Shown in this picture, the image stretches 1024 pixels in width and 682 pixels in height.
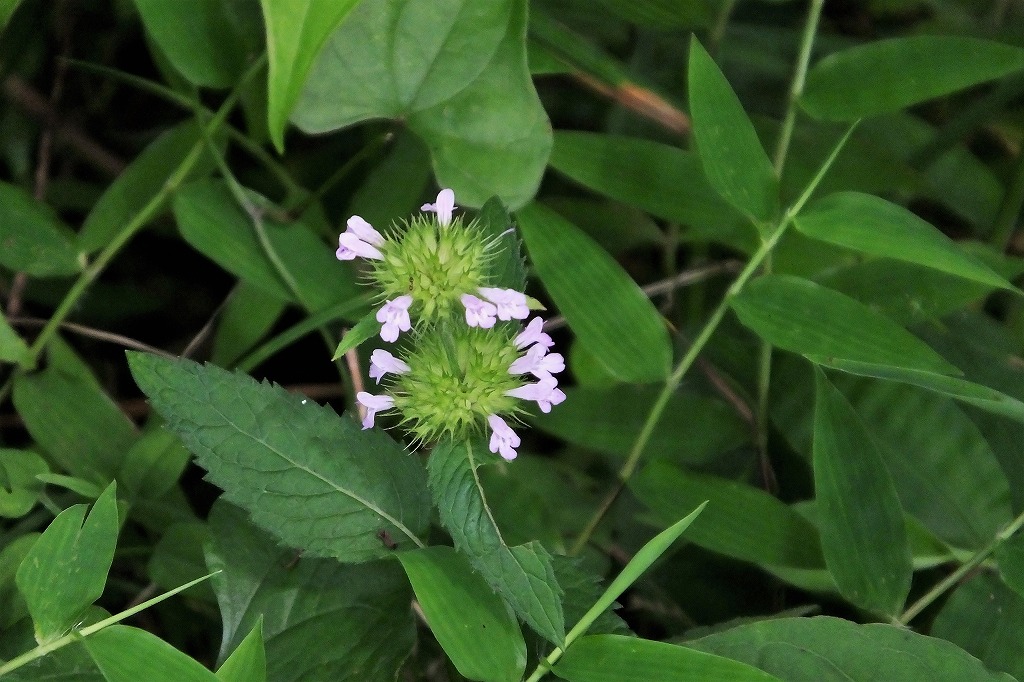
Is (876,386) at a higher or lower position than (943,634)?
higher

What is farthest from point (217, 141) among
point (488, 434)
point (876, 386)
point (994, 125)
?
point (994, 125)

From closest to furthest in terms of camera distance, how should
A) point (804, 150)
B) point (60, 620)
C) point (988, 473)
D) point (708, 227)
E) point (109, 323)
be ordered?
point (60, 620) → point (988, 473) → point (708, 227) → point (804, 150) → point (109, 323)

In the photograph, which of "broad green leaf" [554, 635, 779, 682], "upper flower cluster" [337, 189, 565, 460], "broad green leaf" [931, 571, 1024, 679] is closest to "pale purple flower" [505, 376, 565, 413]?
"upper flower cluster" [337, 189, 565, 460]

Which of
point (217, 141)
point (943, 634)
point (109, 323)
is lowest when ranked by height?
point (109, 323)

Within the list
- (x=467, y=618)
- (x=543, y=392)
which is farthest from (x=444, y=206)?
(x=467, y=618)

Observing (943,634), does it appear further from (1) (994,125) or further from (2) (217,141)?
(2) (217,141)

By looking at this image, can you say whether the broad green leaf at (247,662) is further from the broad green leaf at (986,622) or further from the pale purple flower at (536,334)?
the broad green leaf at (986,622)

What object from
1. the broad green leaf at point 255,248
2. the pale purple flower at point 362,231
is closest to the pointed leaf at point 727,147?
the pale purple flower at point 362,231
